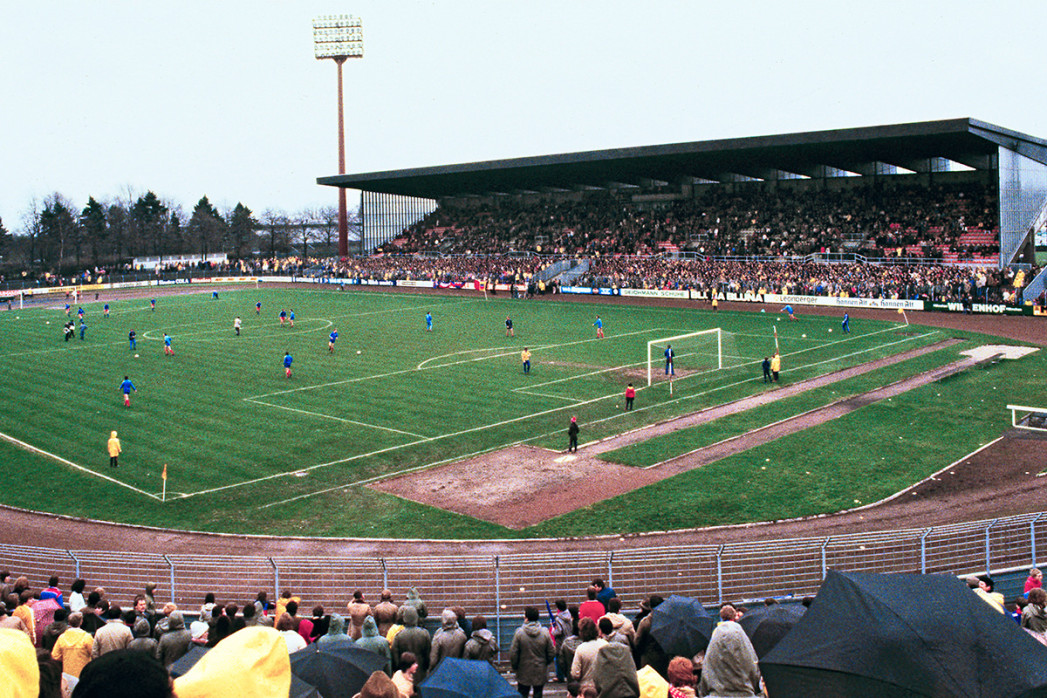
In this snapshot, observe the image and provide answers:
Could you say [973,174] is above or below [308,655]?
above

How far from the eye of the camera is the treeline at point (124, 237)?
13888 centimetres

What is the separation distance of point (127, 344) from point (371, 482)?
114ft

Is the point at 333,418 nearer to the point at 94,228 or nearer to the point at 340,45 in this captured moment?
the point at 340,45

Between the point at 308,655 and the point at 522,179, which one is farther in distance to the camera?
the point at 522,179

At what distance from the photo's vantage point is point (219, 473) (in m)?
26.8

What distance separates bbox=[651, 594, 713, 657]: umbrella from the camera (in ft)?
33.8

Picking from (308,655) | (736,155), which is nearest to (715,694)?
(308,655)

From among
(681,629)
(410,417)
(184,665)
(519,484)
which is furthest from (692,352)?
(184,665)

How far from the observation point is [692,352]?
45781mm

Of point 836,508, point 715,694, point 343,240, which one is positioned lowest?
point 836,508

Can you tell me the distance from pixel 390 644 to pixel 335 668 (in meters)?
2.48

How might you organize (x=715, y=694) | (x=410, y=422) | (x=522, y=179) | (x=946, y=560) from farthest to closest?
1. (x=522, y=179)
2. (x=410, y=422)
3. (x=946, y=560)
4. (x=715, y=694)

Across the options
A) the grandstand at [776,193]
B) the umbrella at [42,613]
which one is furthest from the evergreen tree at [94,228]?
the umbrella at [42,613]

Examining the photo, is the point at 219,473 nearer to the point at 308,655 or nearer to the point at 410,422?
the point at 410,422
